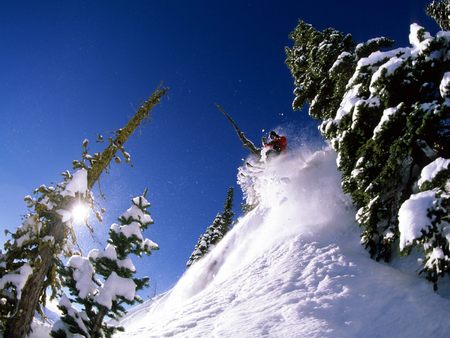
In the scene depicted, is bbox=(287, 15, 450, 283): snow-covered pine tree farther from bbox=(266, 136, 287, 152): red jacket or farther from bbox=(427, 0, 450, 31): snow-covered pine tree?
bbox=(427, 0, 450, 31): snow-covered pine tree

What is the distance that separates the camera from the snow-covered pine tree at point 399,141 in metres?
7.70

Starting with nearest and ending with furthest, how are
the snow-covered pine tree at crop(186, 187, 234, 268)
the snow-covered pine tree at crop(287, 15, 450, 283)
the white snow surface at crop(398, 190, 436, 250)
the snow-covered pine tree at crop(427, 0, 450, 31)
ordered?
1. the white snow surface at crop(398, 190, 436, 250)
2. the snow-covered pine tree at crop(287, 15, 450, 283)
3. the snow-covered pine tree at crop(427, 0, 450, 31)
4. the snow-covered pine tree at crop(186, 187, 234, 268)

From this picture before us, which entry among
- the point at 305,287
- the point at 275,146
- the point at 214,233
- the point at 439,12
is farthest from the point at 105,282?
the point at 214,233

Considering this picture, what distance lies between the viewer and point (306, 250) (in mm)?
11797

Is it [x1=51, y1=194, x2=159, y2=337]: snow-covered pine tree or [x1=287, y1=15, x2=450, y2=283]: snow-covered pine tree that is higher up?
[x1=287, y1=15, x2=450, y2=283]: snow-covered pine tree

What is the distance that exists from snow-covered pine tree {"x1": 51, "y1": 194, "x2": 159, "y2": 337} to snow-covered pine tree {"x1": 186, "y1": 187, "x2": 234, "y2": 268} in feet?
85.1

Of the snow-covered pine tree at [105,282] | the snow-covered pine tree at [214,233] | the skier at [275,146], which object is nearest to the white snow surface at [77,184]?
the snow-covered pine tree at [105,282]

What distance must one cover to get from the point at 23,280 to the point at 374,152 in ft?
31.9

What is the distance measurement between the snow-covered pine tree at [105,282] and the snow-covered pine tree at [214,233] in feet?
85.1

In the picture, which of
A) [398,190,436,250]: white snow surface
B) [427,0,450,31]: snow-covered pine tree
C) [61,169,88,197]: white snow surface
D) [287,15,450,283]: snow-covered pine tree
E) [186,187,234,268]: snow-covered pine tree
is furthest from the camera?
[186,187,234,268]: snow-covered pine tree

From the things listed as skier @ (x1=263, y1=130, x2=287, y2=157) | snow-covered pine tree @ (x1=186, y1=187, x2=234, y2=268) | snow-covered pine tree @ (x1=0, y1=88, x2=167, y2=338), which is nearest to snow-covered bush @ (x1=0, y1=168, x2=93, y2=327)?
snow-covered pine tree @ (x1=0, y1=88, x2=167, y2=338)

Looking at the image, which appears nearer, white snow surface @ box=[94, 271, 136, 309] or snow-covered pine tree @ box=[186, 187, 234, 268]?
white snow surface @ box=[94, 271, 136, 309]

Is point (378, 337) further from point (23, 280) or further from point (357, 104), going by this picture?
point (23, 280)

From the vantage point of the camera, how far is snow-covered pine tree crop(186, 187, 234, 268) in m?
34.8
